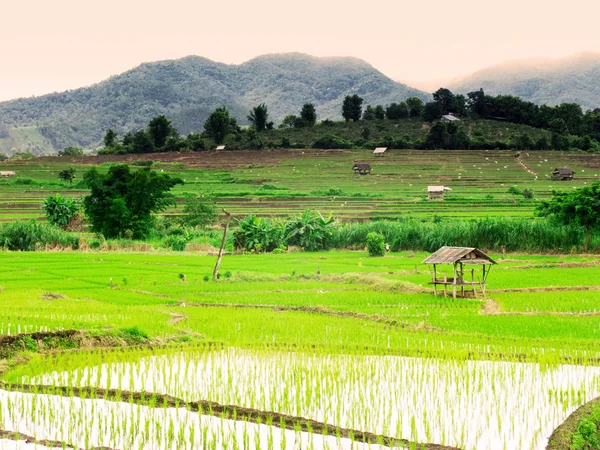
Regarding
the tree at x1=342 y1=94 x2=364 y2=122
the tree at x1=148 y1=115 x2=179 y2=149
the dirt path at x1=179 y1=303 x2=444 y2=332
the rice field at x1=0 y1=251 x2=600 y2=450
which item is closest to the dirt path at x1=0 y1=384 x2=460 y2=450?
the rice field at x1=0 y1=251 x2=600 y2=450

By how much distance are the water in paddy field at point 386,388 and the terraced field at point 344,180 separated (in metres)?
33.0

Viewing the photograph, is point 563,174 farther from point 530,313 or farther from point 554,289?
point 530,313

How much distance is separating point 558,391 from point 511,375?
991mm

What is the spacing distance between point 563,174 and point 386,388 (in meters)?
61.7

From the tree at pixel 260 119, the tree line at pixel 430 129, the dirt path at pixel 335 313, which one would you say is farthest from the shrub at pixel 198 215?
the tree at pixel 260 119

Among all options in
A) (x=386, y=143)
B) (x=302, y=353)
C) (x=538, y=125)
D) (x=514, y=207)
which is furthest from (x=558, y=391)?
(x=538, y=125)

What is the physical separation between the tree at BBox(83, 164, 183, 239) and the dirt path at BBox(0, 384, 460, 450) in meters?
29.8

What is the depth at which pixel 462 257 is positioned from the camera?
18922 millimetres

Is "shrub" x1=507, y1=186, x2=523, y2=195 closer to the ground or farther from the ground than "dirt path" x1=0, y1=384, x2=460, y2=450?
closer to the ground

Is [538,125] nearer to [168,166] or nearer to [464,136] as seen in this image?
[464,136]

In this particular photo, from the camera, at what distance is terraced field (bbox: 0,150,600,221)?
168ft

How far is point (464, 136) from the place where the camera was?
86938 millimetres

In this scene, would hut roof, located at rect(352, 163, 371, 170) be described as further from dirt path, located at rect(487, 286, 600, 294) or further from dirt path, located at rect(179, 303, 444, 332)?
dirt path, located at rect(179, 303, 444, 332)

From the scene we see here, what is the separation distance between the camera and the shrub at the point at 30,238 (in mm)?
35375
